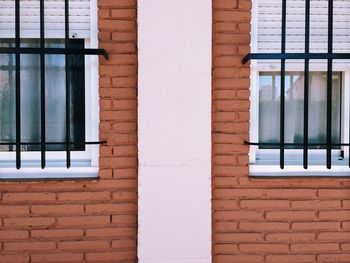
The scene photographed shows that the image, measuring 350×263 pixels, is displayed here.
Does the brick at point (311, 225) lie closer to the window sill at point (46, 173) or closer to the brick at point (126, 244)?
the brick at point (126, 244)

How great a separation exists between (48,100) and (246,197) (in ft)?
5.06

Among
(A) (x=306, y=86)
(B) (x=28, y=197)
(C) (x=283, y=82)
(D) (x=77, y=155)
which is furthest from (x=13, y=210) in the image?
(A) (x=306, y=86)

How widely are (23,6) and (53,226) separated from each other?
1.52 metres

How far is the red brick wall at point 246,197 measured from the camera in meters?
2.73

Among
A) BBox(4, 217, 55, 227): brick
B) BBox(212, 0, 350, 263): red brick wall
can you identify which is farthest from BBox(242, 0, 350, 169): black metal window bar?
BBox(4, 217, 55, 227): brick

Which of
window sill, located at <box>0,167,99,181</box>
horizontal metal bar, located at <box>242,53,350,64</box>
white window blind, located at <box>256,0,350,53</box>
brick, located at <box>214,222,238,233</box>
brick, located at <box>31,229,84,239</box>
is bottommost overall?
brick, located at <box>31,229,84,239</box>

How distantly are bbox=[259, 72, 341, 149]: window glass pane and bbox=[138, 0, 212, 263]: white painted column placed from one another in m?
0.50

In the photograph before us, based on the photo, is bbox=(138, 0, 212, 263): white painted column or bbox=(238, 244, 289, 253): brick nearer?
bbox=(138, 0, 212, 263): white painted column

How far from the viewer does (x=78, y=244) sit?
107 inches

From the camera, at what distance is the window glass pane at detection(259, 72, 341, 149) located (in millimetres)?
2898

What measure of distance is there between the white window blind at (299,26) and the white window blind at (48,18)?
1.23 metres

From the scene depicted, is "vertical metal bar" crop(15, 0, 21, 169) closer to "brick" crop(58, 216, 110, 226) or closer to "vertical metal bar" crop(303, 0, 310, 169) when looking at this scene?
"brick" crop(58, 216, 110, 226)

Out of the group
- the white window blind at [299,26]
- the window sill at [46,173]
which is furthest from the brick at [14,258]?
the white window blind at [299,26]

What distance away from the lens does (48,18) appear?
275 cm
